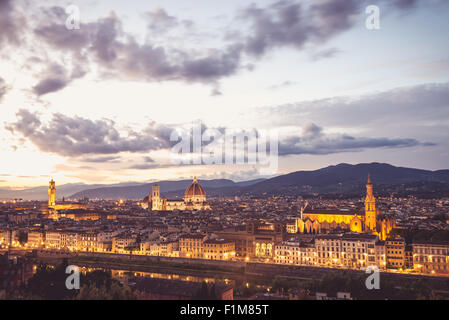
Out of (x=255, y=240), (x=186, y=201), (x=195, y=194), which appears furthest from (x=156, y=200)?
(x=255, y=240)

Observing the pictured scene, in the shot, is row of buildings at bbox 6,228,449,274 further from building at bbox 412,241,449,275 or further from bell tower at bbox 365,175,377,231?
bell tower at bbox 365,175,377,231

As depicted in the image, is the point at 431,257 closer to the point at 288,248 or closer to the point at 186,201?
the point at 288,248

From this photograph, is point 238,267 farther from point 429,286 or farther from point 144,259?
point 429,286

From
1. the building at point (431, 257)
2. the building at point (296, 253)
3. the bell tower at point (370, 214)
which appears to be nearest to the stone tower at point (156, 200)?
the bell tower at point (370, 214)

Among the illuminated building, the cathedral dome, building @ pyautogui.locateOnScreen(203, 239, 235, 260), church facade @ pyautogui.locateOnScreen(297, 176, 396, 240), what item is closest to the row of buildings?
building @ pyautogui.locateOnScreen(203, 239, 235, 260)
